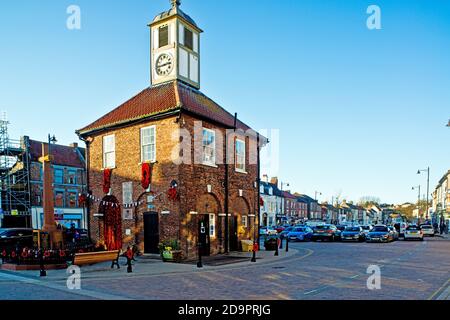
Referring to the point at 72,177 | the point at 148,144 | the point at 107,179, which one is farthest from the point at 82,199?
the point at 72,177

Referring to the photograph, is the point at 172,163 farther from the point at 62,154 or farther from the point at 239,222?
the point at 62,154

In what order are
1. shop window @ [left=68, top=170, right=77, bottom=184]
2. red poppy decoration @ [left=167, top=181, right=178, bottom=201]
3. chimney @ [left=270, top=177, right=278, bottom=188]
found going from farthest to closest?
chimney @ [left=270, top=177, right=278, bottom=188] < shop window @ [left=68, top=170, right=77, bottom=184] < red poppy decoration @ [left=167, top=181, right=178, bottom=201]

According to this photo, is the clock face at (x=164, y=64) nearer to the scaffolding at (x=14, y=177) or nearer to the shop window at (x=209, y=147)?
the shop window at (x=209, y=147)

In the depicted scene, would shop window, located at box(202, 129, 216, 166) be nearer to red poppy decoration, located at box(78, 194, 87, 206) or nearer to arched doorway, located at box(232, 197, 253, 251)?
arched doorway, located at box(232, 197, 253, 251)

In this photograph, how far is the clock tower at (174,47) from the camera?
20891 millimetres

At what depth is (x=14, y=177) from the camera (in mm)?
40062

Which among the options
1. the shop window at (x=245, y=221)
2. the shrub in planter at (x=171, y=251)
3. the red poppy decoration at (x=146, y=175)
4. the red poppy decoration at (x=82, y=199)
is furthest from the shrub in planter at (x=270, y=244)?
the red poppy decoration at (x=82, y=199)

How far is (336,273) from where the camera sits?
1385 centimetres

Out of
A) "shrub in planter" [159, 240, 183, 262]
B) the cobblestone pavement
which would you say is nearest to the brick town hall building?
"shrub in planter" [159, 240, 183, 262]

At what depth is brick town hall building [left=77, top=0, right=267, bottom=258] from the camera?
18.2 meters
